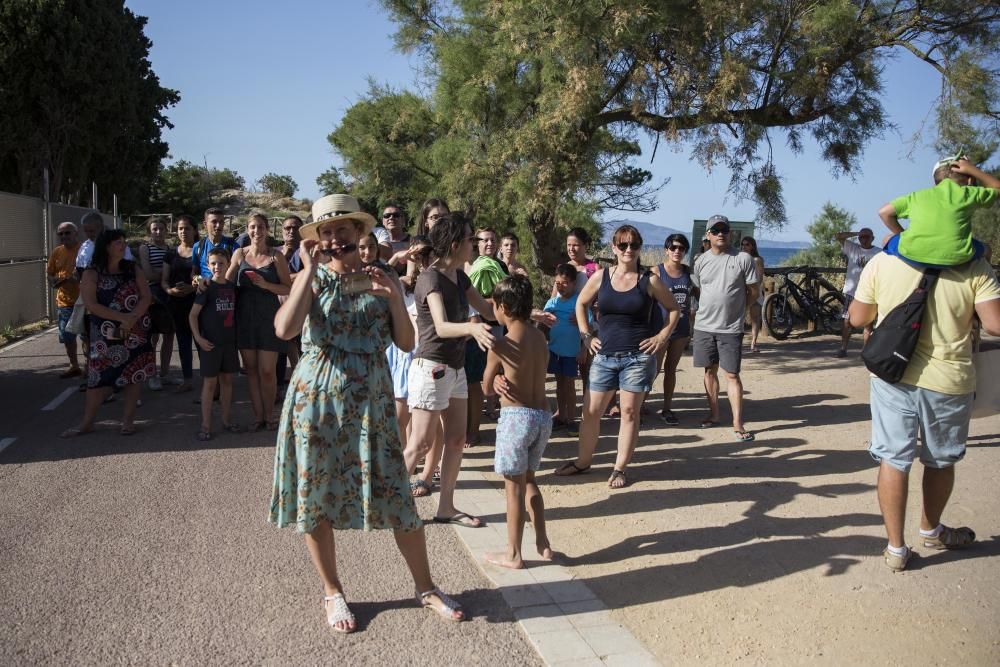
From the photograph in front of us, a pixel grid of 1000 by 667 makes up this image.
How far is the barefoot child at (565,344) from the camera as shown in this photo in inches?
289

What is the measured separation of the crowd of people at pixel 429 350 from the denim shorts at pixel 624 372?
0.04 ft

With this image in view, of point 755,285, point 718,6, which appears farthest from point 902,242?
point 718,6

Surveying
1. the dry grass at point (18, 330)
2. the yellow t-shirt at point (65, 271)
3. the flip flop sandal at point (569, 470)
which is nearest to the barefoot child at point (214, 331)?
the flip flop sandal at point (569, 470)

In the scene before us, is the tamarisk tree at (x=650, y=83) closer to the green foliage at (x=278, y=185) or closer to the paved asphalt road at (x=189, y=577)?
the paved asphalt road at (x=189, y=577)

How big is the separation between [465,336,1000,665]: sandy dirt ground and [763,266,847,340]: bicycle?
6989 millimetres

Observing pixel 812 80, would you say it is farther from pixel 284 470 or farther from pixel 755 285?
pixel 284 470

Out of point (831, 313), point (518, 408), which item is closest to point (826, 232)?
point (831, 313)

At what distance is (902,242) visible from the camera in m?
4.28

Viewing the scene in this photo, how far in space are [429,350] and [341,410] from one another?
1505 mm

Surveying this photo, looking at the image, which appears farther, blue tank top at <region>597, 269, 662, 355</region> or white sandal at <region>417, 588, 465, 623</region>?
blue tank top at <region>597, 269, 662, 355</region>

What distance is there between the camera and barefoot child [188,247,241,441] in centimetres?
700

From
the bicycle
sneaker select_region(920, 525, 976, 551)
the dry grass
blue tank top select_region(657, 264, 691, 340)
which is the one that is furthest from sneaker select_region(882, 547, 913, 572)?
the dry grass

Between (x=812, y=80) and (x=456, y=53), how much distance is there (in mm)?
4695

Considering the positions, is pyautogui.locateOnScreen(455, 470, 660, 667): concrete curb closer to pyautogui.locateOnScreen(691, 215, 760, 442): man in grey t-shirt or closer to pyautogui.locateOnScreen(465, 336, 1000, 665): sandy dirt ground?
pyautogui.locateOnScreen(465, 336, 1000, 665): sandy dirt ground
